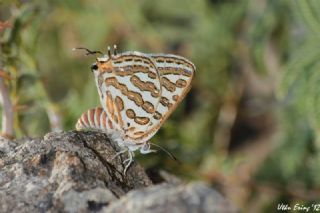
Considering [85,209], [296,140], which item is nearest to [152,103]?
[85,209]

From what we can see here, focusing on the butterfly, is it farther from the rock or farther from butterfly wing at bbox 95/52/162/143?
the rock

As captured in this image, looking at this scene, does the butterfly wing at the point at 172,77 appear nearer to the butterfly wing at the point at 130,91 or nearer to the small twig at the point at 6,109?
the butterfly wing at the point at 130,91

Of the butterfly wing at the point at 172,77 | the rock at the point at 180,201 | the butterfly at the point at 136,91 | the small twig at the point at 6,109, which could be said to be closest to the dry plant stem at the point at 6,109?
the small twig at the point at 6,109

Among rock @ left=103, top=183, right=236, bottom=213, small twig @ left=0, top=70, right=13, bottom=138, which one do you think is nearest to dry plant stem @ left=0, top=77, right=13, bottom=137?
small twig @ left=0, top=70, right=13, bottom=138

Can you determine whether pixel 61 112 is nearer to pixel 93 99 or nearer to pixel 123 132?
pixel 93 99

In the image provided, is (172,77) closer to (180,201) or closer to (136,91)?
(136,91)
